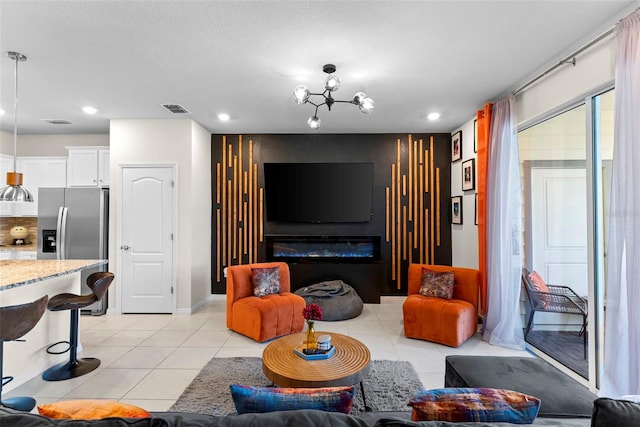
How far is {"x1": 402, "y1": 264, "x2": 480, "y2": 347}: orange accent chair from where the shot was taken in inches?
133

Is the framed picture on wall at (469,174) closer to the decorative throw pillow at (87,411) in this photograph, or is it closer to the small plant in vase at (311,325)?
the small plant in vase at (311,325)

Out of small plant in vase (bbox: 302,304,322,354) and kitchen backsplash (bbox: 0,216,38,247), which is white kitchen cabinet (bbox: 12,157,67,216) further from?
small plant in vase (bbox: 302,304,322,354)

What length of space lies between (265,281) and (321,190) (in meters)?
1.91

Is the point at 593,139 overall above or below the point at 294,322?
above

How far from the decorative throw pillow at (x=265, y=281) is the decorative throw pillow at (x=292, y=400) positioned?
2.78 m

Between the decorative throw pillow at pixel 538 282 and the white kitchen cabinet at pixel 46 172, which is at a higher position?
the white kitchen cabinet at pixel 46 172

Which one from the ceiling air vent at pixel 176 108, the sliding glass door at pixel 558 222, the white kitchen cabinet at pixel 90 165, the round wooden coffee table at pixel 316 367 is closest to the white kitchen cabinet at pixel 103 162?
the white kitchen cabinet at pixel 90 165

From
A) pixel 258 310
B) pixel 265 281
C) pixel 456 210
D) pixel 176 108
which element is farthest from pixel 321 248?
pixel 176 108

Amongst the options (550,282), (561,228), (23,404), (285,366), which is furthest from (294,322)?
(561,228)

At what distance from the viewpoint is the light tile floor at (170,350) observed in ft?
8.44

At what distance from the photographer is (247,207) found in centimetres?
535

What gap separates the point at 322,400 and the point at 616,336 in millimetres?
2319

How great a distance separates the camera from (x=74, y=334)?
2992 millimetres

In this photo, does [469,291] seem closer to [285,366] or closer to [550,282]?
[550,282]
